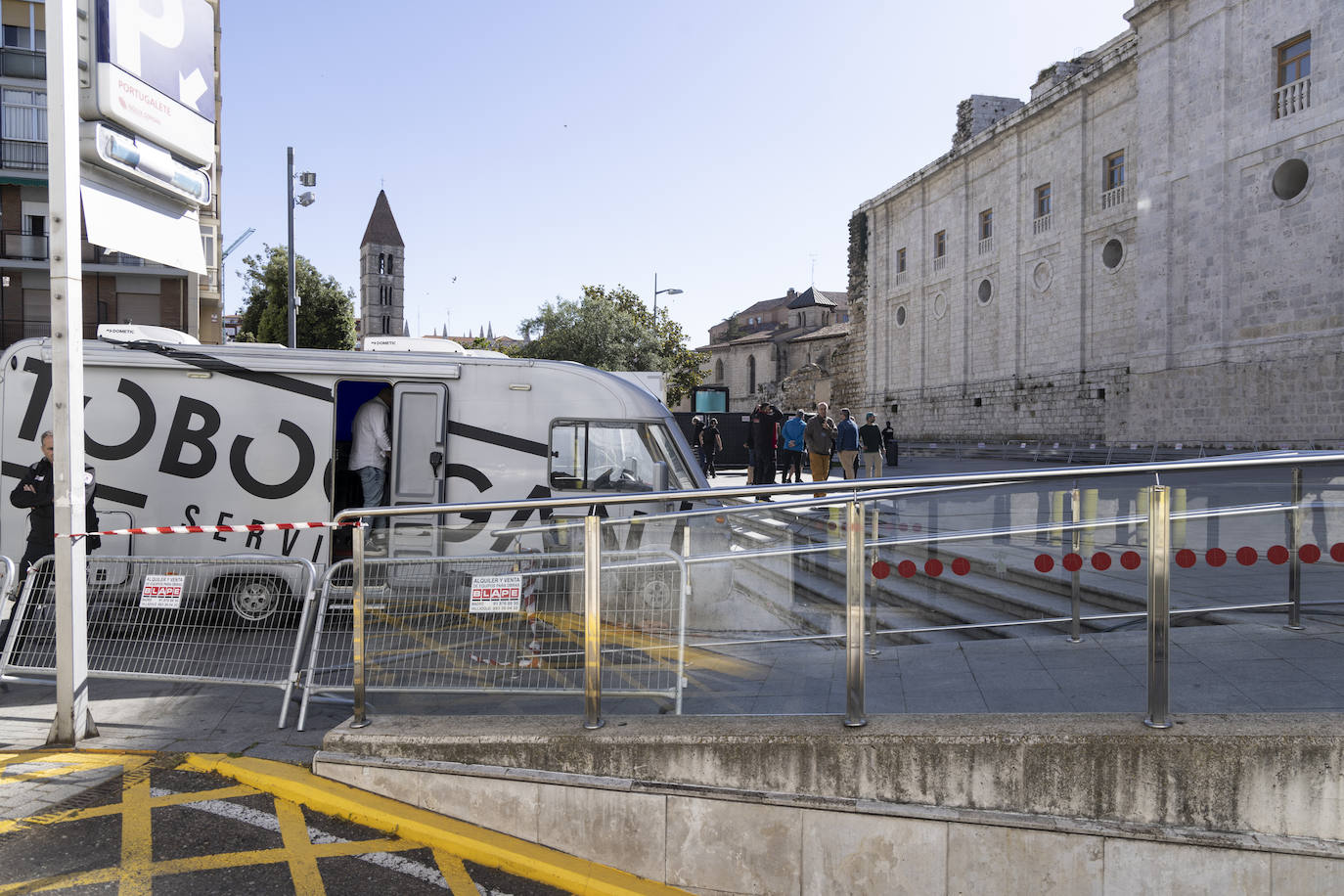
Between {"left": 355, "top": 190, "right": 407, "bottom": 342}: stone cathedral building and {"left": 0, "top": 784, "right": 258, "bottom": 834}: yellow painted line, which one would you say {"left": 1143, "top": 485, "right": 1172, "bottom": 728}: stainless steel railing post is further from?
{"left": 355, "top": 190, "right": 407, "bottom": 342}: stone cathedral building

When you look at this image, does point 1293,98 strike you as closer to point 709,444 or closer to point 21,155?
point 709,444

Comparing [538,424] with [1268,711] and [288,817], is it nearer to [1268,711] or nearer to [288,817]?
[288,817]

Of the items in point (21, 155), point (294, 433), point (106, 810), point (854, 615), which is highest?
point (21, 155)

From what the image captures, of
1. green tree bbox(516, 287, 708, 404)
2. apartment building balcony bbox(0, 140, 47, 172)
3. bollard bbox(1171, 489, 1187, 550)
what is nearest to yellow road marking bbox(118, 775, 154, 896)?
bollard bbox(1171, 489, 1187, 550)

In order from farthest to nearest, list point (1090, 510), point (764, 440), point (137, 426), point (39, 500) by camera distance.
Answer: point (764, 440), point (137, 426), point (39, 500), point (1090, 510)

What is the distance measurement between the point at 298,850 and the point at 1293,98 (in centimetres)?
2796

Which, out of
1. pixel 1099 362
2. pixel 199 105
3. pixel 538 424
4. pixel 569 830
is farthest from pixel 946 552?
pixel 1099 362

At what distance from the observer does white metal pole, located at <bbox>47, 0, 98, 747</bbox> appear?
495 centimetres

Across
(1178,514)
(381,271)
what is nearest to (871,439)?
(1178,514)

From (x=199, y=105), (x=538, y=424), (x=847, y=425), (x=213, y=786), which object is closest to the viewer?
(x=213, y=786)

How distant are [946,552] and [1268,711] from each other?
60.5 inches

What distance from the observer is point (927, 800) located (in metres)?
3.81

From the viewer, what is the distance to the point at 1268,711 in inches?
153

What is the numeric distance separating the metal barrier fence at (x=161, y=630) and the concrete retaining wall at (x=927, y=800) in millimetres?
1996
